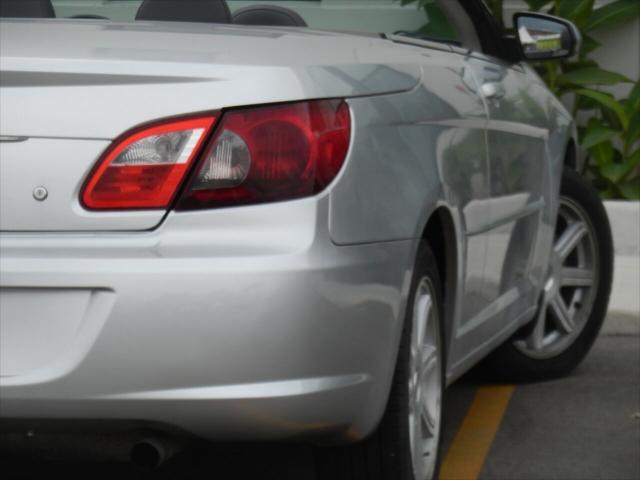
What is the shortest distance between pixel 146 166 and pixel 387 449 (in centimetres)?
95

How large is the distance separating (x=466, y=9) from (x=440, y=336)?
1.50m

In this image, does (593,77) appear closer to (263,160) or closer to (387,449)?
(387,449)

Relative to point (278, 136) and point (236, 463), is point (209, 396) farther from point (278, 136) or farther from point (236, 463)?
point (236, 463)

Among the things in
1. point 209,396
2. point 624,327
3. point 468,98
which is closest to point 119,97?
point 209,396

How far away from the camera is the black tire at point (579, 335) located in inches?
254

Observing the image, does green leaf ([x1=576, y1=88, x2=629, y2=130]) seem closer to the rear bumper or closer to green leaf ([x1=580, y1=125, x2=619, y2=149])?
green leaf ([x1=580, y1=125, x2=619, y2=149])

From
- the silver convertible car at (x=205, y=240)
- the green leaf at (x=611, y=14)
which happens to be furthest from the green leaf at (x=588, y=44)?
the silver convertible car at (x=205, y=240)

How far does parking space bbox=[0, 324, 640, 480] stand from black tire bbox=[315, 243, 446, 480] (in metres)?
0.28

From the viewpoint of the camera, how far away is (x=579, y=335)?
666 cm

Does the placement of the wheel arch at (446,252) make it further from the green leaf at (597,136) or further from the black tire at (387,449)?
the green leaf at (597,136)

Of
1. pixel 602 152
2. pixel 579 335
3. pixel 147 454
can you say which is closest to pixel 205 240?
pixel 147 454

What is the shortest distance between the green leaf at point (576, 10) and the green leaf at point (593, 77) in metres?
0.30

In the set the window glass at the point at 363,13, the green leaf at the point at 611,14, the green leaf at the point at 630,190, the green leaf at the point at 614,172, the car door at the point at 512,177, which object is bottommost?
the green leaf at the point at 630,190

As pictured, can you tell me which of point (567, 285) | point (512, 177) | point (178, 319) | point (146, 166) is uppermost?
point (146, 166)
